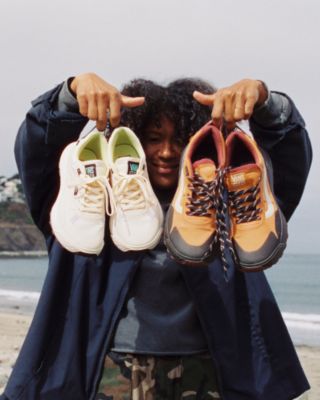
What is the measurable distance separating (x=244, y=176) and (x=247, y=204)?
0.08m

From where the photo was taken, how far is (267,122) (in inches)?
81.4

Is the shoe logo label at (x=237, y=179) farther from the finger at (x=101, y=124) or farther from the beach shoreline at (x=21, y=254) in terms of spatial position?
the beach shoreline at (x=21, y=254)

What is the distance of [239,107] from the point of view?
1.92m

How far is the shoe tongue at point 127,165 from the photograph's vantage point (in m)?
2.06

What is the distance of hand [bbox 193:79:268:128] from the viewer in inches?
75.6

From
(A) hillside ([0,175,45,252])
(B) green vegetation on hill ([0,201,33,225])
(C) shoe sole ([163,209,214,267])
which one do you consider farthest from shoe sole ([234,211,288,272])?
(B) green vegetation on hill ([0,201,33,225])

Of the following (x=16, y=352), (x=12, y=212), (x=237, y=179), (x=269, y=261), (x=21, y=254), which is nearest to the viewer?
(x=269, y=261)

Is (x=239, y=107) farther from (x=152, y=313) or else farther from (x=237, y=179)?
(x=152, y=313)

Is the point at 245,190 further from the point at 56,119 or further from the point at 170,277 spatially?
the point at 56,119

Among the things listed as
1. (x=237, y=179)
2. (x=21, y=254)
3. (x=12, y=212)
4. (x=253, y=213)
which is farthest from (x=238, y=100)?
(x=21, y=254)

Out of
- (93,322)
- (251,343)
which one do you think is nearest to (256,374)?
(251,343)

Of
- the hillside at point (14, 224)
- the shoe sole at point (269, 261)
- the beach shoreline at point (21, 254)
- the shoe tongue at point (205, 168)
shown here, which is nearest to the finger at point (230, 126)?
the shoe tongue at point (205, 168)

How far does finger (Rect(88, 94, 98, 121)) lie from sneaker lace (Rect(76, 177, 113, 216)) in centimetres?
19

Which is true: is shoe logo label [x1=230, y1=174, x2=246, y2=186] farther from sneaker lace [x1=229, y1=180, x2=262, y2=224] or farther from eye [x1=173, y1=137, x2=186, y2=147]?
eye [x1=173, y1=137, x2=186, y2=147]
